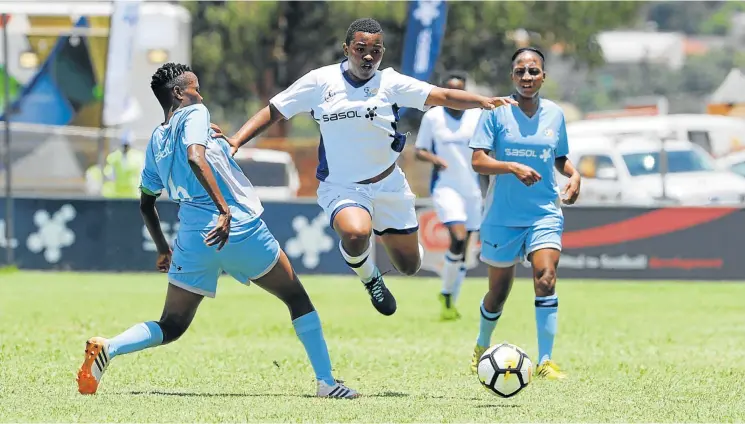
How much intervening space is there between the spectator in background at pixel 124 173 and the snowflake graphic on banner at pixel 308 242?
3891 mm

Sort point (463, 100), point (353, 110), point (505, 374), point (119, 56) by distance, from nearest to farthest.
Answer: point (505, 374), point (463, 100), point (353, 110), point (119, 56)

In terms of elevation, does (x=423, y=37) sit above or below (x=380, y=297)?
above

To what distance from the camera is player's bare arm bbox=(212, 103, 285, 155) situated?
360 inches

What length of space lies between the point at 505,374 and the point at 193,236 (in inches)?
82.9

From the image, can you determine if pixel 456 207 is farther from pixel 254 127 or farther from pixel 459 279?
pixel 254 127

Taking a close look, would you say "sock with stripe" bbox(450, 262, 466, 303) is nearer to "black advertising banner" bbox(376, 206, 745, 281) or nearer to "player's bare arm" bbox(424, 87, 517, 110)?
"black advertising banner" bbox(376, 206, 745, 281)

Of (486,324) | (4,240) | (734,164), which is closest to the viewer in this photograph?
(486,324)

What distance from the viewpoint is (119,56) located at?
24969mm

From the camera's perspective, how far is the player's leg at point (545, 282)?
1015 cm

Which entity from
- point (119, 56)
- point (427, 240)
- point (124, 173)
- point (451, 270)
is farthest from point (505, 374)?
point (119, 56)

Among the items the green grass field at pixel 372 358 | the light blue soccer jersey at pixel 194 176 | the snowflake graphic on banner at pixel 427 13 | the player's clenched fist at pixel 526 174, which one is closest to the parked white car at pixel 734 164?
the snowflake graphic on banner at pixel 427 13

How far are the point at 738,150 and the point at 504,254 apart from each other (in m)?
21.4

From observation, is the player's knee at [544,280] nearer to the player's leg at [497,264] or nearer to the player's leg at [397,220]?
the player's leg at [497,264]

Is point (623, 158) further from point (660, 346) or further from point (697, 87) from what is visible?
point (697, 87)
